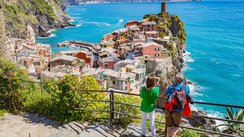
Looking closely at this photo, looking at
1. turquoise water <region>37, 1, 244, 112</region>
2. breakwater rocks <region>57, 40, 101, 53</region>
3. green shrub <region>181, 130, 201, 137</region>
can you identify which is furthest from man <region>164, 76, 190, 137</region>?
breakwater rocks <region>57, 40, 101, 53</region>

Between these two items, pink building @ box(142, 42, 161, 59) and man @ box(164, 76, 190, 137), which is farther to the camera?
pink building @ box(142, 42, 161, 59)

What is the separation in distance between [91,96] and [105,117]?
0.86 metres

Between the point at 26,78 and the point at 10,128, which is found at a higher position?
the point at 26,78

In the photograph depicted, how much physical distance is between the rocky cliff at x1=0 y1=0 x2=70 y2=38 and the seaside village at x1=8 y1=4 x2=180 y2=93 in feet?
112

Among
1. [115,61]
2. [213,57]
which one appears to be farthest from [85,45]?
[213,57]

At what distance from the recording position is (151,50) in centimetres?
4794

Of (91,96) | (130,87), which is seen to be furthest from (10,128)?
(130,87)

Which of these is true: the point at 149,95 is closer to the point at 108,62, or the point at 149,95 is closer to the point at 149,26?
the point at 108,62

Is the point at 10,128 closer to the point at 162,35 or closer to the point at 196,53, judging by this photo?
the point at 162,35

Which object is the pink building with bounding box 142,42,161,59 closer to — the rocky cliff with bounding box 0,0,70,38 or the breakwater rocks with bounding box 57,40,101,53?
the breakwater rocks with bounding box 57,40,101,53

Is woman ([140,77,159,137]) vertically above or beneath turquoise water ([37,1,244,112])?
above

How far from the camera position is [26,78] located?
9.66m

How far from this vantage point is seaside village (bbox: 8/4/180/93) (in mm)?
36125

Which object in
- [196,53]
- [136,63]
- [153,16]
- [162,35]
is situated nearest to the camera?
[136,63]
